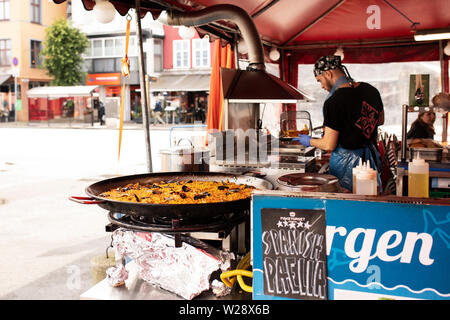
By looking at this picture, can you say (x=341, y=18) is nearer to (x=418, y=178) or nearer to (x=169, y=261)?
(x=418, y=178)

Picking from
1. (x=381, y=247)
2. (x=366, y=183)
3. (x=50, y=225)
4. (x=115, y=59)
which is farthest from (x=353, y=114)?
(x=115, y=59)

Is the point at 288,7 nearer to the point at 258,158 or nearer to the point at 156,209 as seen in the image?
the point at 258,158

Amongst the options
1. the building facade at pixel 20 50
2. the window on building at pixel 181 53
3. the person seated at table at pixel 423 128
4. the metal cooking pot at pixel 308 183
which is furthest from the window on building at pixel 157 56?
the metal cooking pot at pixel 308 183

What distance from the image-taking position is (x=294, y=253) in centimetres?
183

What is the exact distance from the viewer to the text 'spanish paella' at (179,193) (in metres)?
2.28

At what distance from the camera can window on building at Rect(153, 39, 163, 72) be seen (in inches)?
1261

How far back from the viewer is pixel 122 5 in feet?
12.9

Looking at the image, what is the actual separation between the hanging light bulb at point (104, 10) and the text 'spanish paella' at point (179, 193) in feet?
5.66

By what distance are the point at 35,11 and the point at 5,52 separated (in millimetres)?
3954

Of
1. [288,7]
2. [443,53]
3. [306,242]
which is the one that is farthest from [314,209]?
[443,53]

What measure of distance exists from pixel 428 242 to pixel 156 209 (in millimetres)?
1160

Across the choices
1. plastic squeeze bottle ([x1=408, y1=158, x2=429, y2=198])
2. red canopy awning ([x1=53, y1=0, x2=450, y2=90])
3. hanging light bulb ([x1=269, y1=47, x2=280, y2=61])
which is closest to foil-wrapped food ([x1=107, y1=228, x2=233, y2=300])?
plastic squeeze bottle ([x1=408, y1=158, x2=429, y2=198])

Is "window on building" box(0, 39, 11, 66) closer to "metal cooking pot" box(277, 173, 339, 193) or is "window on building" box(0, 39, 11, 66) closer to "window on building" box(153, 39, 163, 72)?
"window on building" box(153, 39, 163, 72)

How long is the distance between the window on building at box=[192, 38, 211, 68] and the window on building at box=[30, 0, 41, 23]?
13.1m
